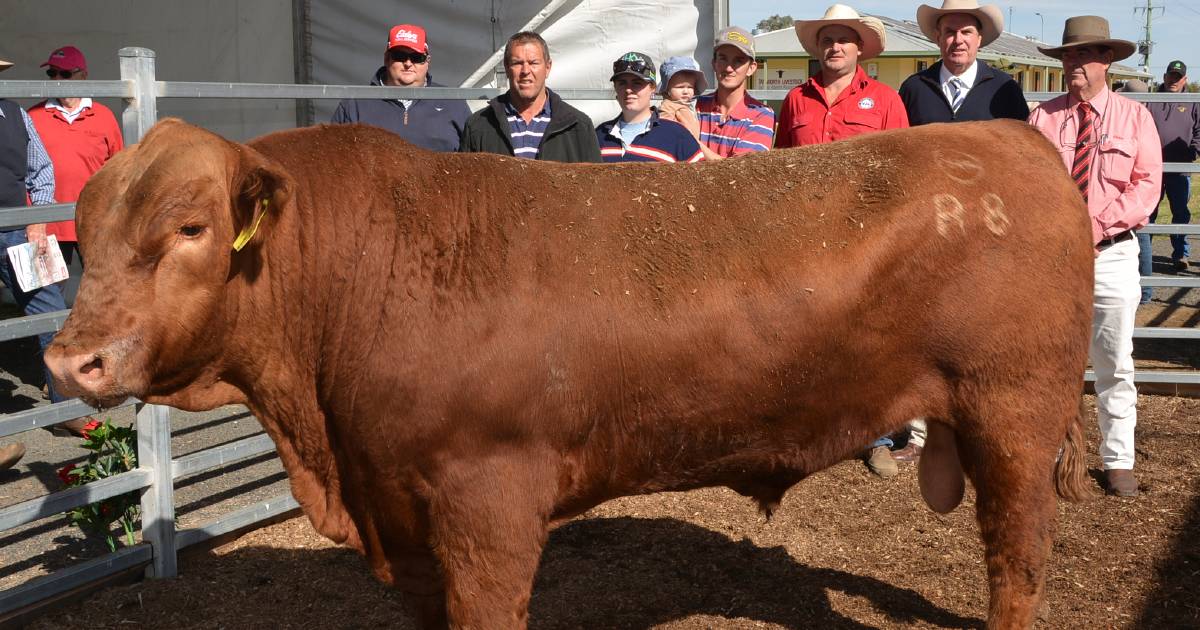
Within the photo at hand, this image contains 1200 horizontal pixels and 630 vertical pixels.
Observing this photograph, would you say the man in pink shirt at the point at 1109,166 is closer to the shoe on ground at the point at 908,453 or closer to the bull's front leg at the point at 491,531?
the shoe on ground at the point at 908,453

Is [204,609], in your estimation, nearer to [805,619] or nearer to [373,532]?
[373,532]

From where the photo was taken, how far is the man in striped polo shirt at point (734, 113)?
5562 mm

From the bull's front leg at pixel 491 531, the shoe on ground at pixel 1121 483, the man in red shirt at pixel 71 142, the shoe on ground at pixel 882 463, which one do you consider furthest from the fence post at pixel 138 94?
the shoe on ground at pixel 1121 483

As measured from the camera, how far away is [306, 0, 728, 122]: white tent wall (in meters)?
7.71

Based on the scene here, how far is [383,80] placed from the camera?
240 inches

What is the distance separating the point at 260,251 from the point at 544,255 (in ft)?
2.54

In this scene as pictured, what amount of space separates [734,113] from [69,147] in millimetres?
4926

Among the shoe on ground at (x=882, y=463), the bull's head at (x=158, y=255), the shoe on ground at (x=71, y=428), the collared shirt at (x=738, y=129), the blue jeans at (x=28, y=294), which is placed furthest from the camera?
the blue jeans at (x=28, y=294)

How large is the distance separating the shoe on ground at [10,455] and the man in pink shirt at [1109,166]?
5.90 meters

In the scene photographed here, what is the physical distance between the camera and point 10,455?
19.6ft

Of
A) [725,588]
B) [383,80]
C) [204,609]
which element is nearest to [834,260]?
[725,588]

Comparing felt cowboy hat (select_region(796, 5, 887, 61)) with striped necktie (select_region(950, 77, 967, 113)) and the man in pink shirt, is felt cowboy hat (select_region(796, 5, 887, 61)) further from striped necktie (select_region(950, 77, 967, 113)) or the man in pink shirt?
the man in pink shirt

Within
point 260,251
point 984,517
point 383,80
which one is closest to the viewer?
point 260,251

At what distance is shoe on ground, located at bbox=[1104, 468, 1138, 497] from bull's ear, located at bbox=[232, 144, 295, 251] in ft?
15.0
